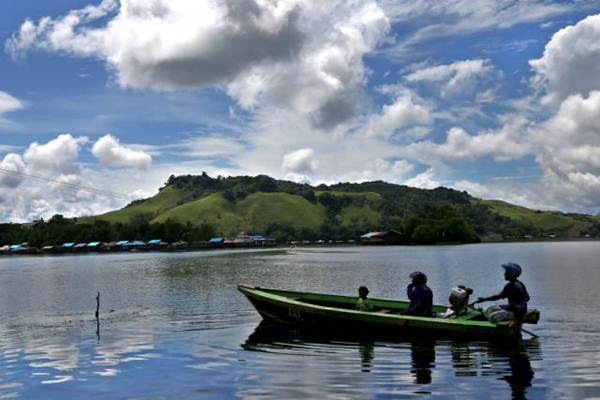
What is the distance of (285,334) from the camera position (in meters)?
26.5

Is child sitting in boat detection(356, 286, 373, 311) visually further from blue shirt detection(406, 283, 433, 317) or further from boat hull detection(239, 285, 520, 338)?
blue shirt detection(406, 283, 433, 317)

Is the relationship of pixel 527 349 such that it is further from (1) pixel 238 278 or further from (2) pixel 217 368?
(1) pixel 238 278

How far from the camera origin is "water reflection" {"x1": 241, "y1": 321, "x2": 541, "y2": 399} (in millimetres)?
17891

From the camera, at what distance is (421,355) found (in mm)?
21266

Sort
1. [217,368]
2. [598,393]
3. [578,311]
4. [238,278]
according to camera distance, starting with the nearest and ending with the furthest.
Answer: [598,393] < [217,368] < [578,311] < [238,278]

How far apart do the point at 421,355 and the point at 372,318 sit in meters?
3.33

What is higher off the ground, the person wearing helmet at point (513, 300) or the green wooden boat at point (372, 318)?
the person wearing helmet at point (513, 300)

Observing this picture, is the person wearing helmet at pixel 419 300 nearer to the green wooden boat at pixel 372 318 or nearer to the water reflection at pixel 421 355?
the green wooden boat at pixel 372 318

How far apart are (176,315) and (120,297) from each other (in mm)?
14757

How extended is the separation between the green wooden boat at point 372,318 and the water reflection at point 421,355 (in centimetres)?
52

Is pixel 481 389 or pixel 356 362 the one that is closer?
pixel 481 389

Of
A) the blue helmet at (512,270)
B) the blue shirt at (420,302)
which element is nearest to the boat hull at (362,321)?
the blue shirt at (420,302)

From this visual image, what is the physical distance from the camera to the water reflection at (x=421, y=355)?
17.9 meters

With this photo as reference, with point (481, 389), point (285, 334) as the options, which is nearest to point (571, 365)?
point (481, 389)
